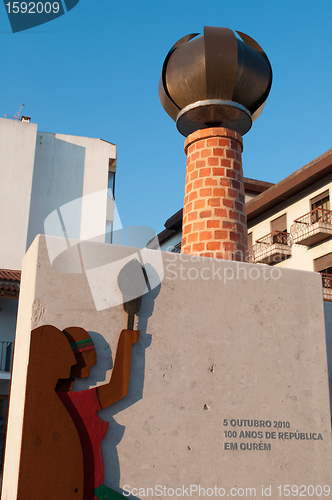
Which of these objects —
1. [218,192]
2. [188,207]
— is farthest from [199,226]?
[218,192]

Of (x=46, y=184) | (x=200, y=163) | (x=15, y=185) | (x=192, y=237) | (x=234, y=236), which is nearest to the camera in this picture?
(x=234, y=236)

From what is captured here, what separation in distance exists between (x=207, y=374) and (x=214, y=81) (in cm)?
417

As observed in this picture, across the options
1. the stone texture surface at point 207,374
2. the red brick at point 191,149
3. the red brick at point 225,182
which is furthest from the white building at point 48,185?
the stone texture surface at point 207,374

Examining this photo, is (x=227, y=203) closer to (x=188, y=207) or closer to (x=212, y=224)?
(x=212, y=224)

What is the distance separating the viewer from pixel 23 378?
4.14m

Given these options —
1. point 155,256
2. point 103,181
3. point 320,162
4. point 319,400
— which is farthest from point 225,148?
point 103,181

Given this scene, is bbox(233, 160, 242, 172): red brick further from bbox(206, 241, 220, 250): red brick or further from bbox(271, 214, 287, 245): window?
bbox(271, 214, 287, 245): window

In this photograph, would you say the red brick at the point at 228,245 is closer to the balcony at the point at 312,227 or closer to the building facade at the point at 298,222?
the building facade at the point at 298,222

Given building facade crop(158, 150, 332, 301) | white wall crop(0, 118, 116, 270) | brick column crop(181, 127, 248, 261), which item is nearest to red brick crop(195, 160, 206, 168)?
brick column crop(181, 127, 248, 261)

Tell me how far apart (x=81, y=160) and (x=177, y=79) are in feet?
55.0

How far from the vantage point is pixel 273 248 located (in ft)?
70.9

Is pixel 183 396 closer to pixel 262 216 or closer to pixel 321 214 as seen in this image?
pixel 321 214

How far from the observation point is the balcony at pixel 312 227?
19.4 meters

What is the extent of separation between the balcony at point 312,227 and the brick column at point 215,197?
12.8 meters
